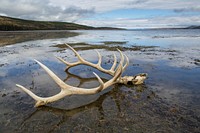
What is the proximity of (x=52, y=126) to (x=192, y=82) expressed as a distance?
627 cm

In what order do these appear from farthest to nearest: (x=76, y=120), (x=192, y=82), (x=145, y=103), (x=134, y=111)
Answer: (x=192, y=82) < (x=145, y=103) < (x=134, y=111) < (x=76, y=120)

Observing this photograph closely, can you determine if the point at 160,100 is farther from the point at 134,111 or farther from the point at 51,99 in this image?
the point at 51,99

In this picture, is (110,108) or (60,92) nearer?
(110,108)

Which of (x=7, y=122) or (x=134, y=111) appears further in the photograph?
(x=134, y=111)

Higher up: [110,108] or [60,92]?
[60,92]

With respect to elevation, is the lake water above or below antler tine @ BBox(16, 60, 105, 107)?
below

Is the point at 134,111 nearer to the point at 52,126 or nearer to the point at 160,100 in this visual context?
the point at 160,100

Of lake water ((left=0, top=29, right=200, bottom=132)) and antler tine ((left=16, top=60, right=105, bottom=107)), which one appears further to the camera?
antler tine ((left=16, top=60, right=105, bottom=107))

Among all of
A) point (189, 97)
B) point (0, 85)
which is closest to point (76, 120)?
point (189, 97)

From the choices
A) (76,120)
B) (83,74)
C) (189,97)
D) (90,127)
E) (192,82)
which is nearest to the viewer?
(90,127)

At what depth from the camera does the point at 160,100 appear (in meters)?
7.40

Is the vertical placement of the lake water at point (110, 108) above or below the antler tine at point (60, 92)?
below

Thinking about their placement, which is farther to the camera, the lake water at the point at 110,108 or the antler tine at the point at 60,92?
the antler tine at the point at 60,92

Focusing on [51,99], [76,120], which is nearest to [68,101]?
[51,99]
